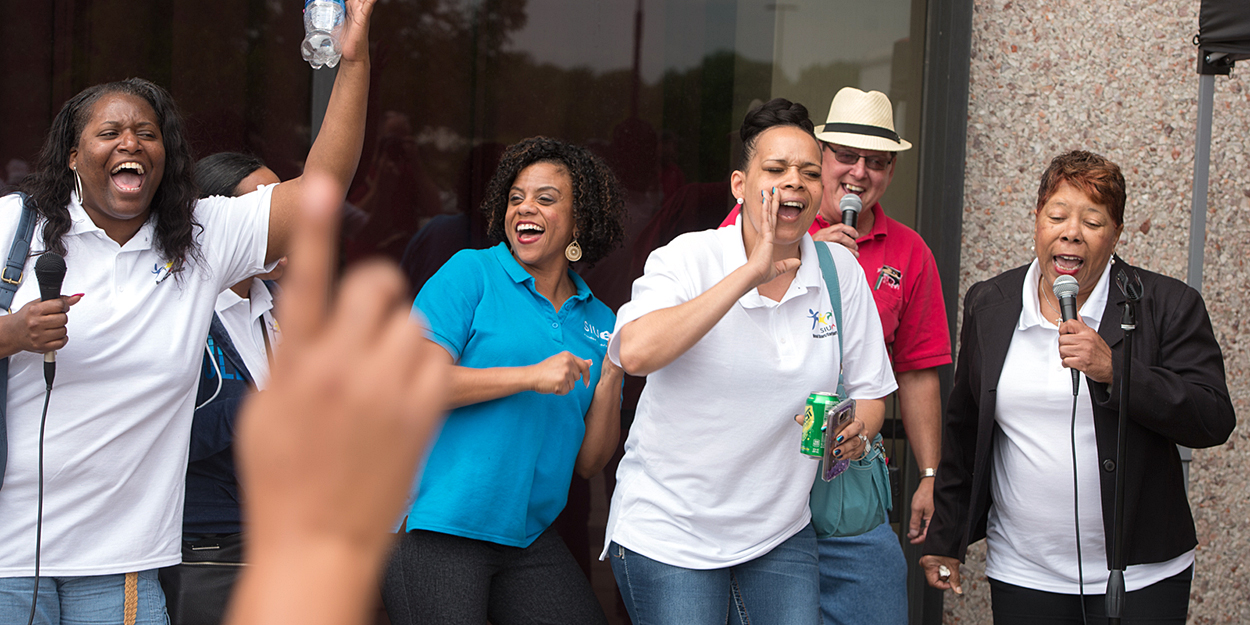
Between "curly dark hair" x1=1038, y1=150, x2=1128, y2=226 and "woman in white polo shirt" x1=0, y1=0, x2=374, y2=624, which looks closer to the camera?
"woman in white polo shirt" x1=0, y1=0, x2=374, y2=624

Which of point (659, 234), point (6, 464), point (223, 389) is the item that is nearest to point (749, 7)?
point (659, 234)

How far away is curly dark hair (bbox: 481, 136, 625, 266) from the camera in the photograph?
11.2 ft

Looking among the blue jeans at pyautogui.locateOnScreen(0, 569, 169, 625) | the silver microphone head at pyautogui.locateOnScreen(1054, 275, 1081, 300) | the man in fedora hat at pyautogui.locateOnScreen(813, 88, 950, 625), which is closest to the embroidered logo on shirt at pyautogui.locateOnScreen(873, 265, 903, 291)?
the man in fedora hat at pyautogui.locateOnScreen(813, 88, 950, 625)

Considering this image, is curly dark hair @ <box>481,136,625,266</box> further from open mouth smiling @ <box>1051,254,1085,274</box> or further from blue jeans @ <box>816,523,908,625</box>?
open mouth smiling @ <box>1051,254,1085,274</box>

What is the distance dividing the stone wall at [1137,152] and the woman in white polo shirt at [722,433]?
2.00 m

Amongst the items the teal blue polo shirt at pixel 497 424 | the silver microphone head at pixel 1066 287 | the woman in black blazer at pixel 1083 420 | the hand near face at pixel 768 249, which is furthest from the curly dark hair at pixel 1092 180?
the teal blue polo shirt at pixel 497 424

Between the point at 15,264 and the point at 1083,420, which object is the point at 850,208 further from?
the point at 15,264

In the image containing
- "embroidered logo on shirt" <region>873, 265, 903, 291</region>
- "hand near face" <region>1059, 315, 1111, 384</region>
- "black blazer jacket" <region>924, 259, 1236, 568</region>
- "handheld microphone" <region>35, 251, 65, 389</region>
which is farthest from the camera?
"embroidered logo on shirt" <region>873, 265, 903, 291</region>

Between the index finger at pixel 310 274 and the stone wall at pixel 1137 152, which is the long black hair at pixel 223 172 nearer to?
the index finger at pixel 310 274

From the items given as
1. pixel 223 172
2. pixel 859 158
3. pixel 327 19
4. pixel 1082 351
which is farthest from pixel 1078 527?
pixel 223 172

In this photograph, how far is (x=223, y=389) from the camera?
2.99m

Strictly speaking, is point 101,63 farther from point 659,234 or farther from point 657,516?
point 657,516

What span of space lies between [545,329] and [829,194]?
48.7 inches

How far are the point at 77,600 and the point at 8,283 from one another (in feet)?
2.58
